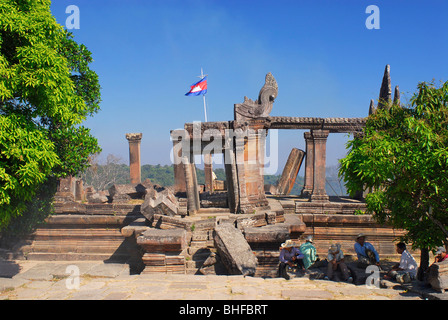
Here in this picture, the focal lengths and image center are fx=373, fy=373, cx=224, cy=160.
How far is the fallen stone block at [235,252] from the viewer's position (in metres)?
7.32

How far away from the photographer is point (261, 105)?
11695 mm

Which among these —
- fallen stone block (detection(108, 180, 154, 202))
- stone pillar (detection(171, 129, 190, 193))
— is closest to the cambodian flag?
stone pillar (detection(171, 129, 190, 193))

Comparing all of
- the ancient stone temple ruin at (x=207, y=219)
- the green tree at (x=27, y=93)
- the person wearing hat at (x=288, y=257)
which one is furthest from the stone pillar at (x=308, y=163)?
the green tree at (x=27, y=93)

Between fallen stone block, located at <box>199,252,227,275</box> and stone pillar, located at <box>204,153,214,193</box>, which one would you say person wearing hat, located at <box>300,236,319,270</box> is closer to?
fallen stone block, located at <box>199,252,227,275</box>

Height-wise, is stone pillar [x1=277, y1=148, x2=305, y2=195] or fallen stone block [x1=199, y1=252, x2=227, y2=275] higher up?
stone pillar [x1=277, y1=148, x2=305, y2=195]

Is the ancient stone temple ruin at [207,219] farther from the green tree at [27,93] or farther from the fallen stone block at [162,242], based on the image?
the green tree at [27,93]

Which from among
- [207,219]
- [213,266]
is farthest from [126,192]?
[213,266]

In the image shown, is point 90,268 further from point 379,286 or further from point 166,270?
point 379,286

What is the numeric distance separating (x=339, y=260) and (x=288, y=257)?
1070 mm

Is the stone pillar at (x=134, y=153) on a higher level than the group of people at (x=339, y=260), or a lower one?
higher

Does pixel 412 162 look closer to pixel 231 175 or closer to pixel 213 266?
pixel 213 266

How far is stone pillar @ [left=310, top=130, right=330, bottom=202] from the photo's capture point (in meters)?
13.8

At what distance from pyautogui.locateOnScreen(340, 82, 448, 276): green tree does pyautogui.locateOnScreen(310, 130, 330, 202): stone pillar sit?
21.8 feet

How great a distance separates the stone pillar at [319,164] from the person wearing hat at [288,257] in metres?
5.68
